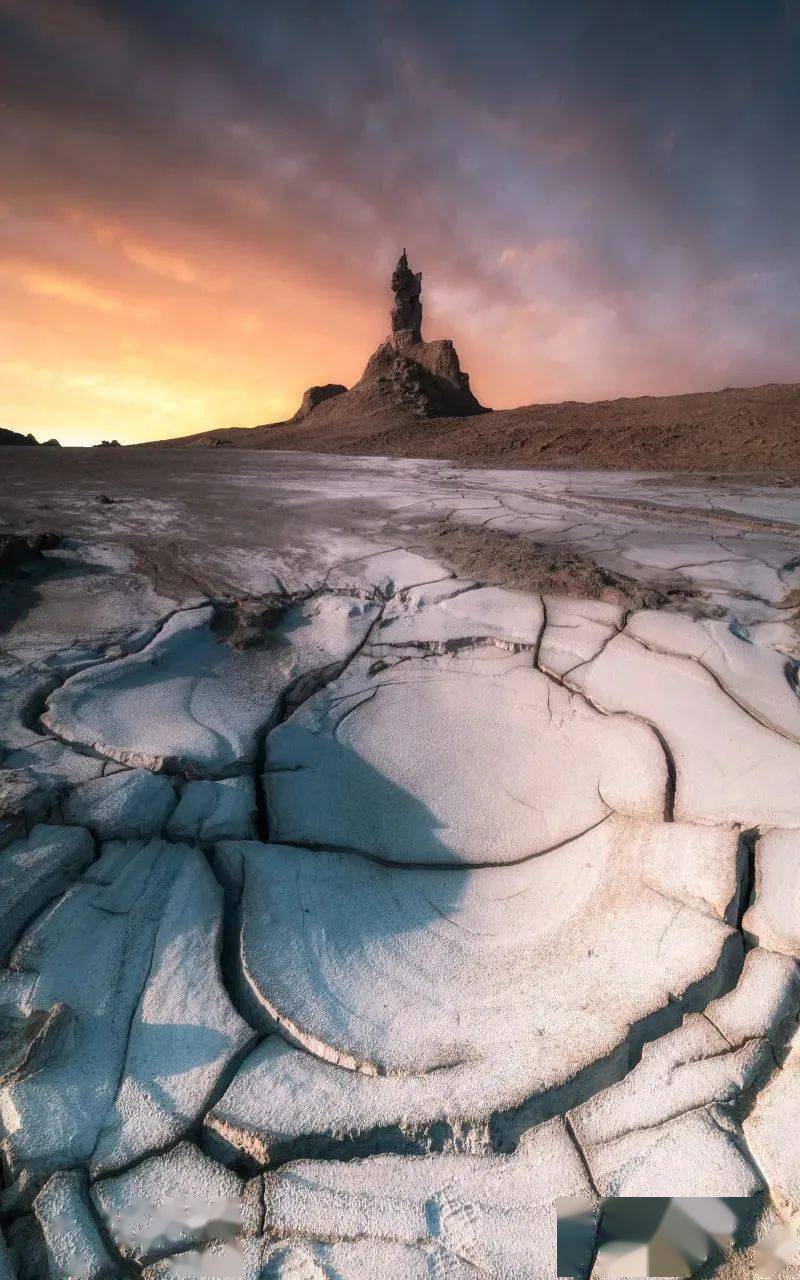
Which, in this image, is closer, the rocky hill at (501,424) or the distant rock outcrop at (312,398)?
the rocky hill at (501,424)

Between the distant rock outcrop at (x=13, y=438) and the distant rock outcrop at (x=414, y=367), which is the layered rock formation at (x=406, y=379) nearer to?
the distant rock outcrop at (x=414, y=367)

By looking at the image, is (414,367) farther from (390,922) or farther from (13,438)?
(390,922)

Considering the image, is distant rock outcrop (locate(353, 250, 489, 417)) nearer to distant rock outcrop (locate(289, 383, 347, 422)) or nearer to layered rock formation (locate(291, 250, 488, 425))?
layered rock formation (locate(291, 250, 488, 425))

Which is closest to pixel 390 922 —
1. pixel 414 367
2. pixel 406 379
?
pixel 406 379

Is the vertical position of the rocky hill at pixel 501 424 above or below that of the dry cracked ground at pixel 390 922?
above

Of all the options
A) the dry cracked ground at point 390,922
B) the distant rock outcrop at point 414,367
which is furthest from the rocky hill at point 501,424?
the dry cracked ground at point 390,922

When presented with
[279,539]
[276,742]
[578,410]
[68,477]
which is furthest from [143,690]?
[578,410]

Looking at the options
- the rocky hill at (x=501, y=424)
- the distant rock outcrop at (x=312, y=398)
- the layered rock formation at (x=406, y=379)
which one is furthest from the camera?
the distant rock outcrop at (x=312, y=398)

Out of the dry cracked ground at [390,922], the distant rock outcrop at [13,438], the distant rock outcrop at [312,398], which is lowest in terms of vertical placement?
the dry cracked ground at [390,922]

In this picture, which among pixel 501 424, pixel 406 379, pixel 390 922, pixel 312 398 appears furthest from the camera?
pixel 312 398
